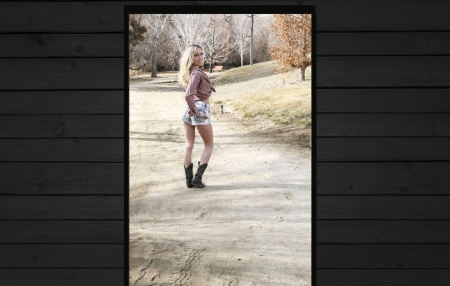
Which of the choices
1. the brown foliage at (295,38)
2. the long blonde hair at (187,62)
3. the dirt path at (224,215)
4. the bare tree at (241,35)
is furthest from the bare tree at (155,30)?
the long blonde hair at (187,62)
